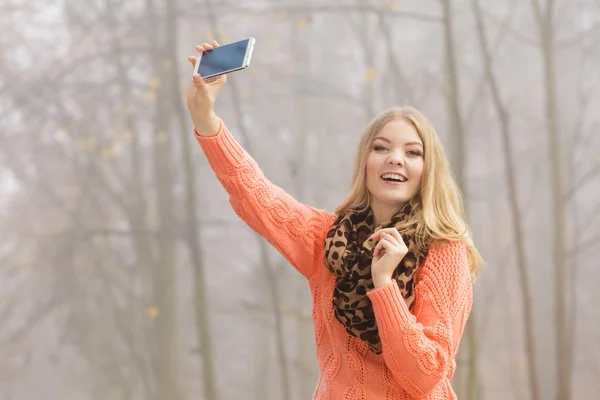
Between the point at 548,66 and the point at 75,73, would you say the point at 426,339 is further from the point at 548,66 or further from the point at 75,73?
Answer: the point at 75,73

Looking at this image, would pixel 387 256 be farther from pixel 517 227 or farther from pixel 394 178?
pixel 517 227

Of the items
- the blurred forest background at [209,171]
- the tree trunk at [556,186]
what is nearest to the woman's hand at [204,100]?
the blurred forest background at [209,171]

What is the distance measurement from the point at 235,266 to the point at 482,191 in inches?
40.2

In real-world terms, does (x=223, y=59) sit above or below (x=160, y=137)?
below

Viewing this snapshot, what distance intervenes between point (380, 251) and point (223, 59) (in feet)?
1.38

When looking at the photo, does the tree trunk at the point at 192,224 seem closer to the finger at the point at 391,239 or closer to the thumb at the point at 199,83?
the thumb at the point at 199,83

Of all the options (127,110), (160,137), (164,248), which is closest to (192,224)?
(164,248)

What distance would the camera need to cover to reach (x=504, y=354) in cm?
284

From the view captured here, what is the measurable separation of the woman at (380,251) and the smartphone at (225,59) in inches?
0.8

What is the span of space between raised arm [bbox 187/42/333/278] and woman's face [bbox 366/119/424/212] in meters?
0.15

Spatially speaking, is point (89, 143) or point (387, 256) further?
point (89, 143)

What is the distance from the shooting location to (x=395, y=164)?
1327 mm

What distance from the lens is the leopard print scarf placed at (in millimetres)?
1278

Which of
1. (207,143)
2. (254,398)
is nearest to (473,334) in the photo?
(254,398)
